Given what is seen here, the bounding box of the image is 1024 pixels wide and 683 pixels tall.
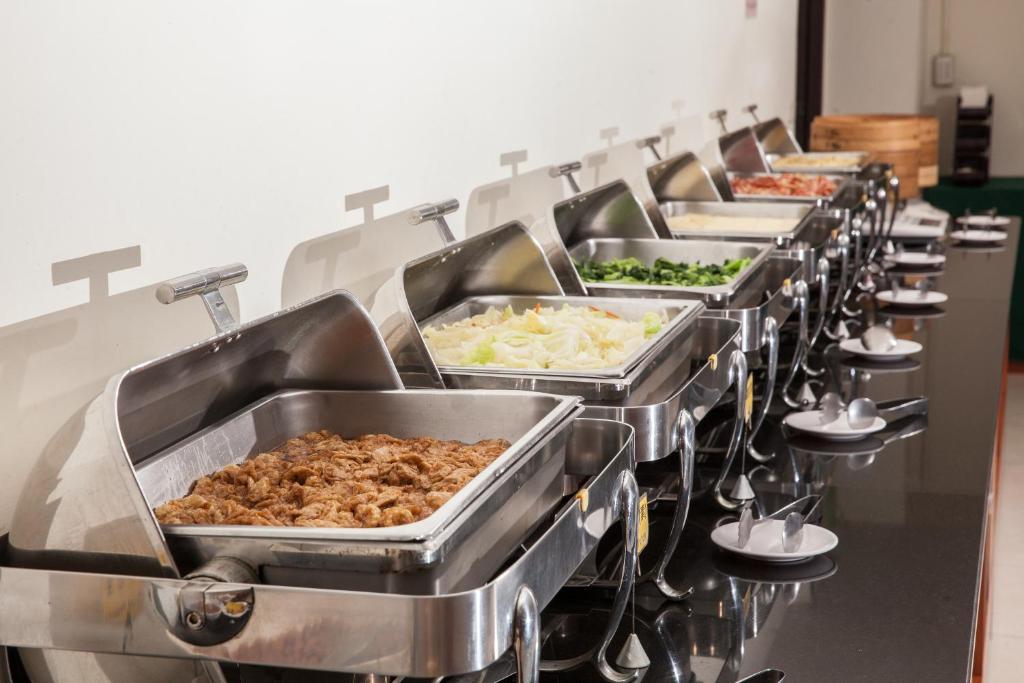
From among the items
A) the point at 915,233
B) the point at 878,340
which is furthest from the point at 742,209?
the point at 915,233

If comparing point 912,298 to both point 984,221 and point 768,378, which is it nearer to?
point 768,378

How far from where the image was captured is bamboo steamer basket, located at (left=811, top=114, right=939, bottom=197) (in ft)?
16.6

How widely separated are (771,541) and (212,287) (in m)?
0.92

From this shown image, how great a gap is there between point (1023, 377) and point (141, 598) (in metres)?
5.45

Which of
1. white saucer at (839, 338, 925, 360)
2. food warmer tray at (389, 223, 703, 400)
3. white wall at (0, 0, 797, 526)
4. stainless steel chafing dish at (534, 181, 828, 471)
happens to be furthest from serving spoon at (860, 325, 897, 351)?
food warmer tray at (389, 223, 703, 400)

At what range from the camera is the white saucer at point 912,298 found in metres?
3.46

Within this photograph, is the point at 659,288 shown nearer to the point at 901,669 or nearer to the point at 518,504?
the point at 901,669

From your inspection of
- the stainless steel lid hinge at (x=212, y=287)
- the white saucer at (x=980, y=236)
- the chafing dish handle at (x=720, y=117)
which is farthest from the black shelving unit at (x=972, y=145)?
the stainless steel lid hinge at (x=212, y=287)

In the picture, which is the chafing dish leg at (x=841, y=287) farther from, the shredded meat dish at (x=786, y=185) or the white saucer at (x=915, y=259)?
the white saucer at (x=915, y=259)

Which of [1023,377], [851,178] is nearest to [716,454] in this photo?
[851,178]

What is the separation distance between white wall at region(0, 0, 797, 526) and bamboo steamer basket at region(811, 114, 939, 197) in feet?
9.55

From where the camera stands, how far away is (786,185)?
3.72 metres

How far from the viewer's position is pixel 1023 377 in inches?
222

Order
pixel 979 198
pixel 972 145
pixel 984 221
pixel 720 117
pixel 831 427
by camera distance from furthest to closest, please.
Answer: pixel 972 145 < pixel 979 198 < pixel 984 221 < pixel 720 117 < pixel 831 427
